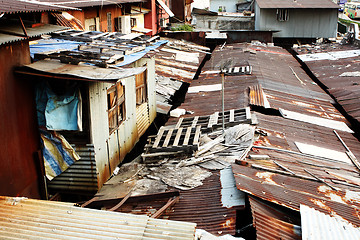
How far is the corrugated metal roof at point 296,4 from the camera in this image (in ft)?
119

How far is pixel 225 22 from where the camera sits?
42.4m

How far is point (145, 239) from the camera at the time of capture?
213 inches

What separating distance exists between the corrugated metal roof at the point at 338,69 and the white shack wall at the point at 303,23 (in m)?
6.83

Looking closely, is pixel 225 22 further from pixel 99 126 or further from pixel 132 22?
pixel 99 126

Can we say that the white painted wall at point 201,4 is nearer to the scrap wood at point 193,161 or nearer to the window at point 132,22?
the window at point 132,22

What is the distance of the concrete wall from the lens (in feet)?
138

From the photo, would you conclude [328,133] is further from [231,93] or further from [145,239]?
[145,239]

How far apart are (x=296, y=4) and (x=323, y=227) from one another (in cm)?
3426

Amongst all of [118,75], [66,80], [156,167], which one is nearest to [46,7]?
[66,80]

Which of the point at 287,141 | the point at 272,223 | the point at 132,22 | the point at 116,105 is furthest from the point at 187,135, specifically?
the point at 132,22

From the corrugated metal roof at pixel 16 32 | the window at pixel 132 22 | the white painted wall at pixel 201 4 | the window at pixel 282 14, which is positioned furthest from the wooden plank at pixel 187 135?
the white painted wall at pixel 201 4

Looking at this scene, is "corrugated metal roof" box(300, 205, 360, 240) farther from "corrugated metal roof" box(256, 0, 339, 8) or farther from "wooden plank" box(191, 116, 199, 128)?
"corrugated metal roof" box(256, 0, 339, 8)

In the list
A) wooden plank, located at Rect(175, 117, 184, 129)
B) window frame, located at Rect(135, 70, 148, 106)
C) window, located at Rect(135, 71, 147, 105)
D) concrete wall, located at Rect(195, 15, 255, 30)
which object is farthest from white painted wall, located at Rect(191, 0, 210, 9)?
wooden plank, located at Rect(175, 117, 184, 129)

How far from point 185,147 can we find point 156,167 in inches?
38.1
